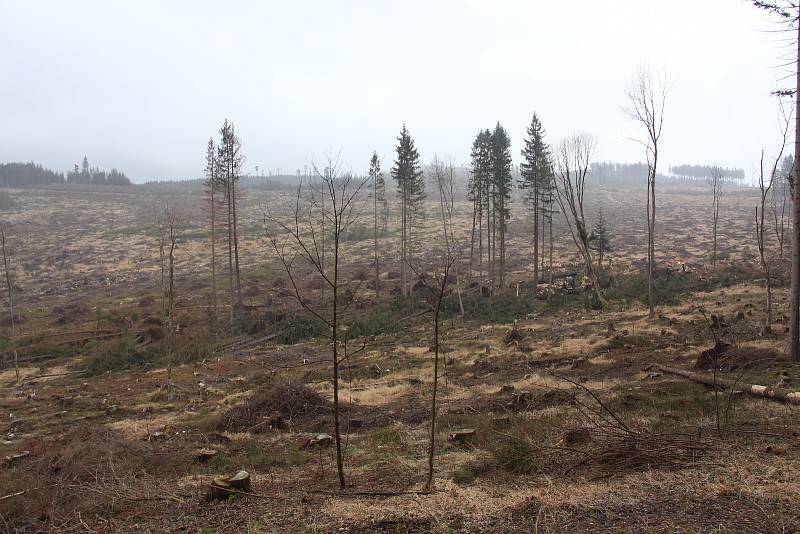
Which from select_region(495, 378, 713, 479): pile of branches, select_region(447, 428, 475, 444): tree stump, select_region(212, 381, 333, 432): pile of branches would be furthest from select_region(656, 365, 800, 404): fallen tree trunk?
select_region(212, 381, 333, 432): pile of branches

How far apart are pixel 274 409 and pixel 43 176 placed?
150049mm

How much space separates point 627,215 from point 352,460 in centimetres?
7886

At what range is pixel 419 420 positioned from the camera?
10258 millimetres

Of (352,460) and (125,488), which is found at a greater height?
(125,488)

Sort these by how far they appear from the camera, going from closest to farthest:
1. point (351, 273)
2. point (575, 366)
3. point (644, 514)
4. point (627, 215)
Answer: point (644, 514) → point (575, 366) → point (351, 273) → point (627, 215)

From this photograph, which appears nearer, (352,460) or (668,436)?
(668,436)

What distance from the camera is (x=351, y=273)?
41.7 m

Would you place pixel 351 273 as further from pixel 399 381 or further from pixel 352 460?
pixel 352 460

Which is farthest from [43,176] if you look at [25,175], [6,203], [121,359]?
[121,359]

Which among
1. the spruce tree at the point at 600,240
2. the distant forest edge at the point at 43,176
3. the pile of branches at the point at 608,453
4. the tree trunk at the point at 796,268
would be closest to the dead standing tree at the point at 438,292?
the pile of branches at the point at 608,453

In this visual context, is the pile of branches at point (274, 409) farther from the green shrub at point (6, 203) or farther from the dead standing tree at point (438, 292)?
the green shrub at point (6, 203)

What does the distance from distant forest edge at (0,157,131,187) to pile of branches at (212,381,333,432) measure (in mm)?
136714

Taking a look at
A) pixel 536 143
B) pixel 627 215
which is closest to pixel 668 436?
pixel 536 143

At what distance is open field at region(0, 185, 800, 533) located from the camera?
5262 mm
